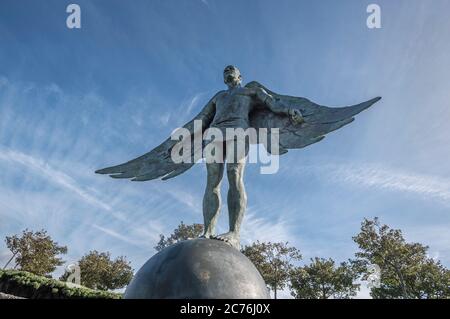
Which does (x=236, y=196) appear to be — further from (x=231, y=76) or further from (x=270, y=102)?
(x=231, y=76)

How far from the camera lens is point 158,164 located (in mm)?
6227

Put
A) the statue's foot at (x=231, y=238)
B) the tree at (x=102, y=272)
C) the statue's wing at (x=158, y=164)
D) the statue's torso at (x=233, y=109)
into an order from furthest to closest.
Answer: the tree at (x=102, y=272) < the statue's wing at (x=158, y=164) < the statue's torso at (x=233, y=109) < the statue's foot at (x=231, y=238)

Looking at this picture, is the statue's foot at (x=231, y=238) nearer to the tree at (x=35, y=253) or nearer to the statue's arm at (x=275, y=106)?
the statue's arm at (x=275, y=106)

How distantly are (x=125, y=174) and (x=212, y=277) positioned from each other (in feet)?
11.5

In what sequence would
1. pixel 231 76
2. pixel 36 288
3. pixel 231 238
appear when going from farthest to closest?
pixel 36 288
pixel 231 76
pixel 231 238

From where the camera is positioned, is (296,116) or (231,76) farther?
(231,76)

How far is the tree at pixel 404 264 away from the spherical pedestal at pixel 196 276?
24.9 metres

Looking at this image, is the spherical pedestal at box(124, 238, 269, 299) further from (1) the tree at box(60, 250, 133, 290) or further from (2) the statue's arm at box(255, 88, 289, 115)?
(1) the tree at box(60, 250, 133, 290)

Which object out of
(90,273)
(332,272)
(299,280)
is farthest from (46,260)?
(332,272)

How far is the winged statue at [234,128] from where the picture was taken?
510 cm

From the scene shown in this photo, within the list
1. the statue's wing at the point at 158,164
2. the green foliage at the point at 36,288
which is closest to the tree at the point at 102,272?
the green foliage at the point at 36,288

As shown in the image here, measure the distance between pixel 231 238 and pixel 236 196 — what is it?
2.44 ft

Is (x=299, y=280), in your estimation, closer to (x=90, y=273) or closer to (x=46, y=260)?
(x=90, y=273)

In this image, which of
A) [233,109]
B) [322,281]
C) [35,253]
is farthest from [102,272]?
[233,109]
